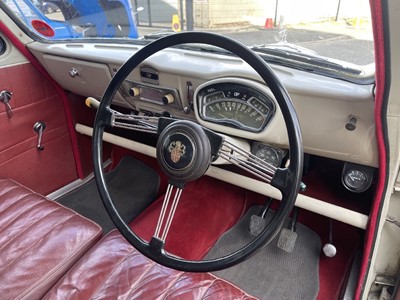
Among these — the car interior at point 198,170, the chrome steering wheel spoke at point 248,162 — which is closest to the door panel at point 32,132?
the car interior at point 198,170

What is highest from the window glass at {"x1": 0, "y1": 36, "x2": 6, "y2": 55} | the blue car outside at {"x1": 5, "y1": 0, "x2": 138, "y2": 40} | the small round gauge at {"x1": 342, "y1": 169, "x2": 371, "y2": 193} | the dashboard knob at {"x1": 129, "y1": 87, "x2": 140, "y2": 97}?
the blue car outside at {"x1": 5, "y1": 0, "x2": 138, "y2": 40}

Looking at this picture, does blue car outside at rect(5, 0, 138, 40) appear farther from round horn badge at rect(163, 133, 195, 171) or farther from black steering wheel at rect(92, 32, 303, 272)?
round horn badge at rect(163, 133, 195, 171)

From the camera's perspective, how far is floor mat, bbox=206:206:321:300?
142cm

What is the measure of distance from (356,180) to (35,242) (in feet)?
3.83

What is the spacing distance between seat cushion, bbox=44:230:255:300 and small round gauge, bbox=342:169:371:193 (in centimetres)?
56

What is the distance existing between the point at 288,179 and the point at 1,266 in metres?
0.97

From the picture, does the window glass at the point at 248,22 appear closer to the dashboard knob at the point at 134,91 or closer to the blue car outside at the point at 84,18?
the blue car outside at the point at 84,18

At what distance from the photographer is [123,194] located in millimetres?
2004

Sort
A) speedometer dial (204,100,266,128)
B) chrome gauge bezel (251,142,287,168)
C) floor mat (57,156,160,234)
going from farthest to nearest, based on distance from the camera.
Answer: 1. floor mat (57,156,160,234)
2. chrome gauge bezel (251,142,287,168)
3. speedometer dial (204,100,266,128)

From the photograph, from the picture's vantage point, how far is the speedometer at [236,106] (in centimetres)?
111

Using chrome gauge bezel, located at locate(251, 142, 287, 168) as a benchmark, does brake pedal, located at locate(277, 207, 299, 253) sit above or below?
below

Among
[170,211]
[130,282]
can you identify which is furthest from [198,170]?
[130,282]

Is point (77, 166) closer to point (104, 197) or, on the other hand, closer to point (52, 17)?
point (52, 17)

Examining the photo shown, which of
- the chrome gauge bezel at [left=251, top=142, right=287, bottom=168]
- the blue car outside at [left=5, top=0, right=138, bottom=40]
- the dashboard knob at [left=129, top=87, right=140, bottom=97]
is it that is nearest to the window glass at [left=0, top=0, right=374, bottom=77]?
the blue car outside at [left=5, top=0, right=138, bottom=40]
